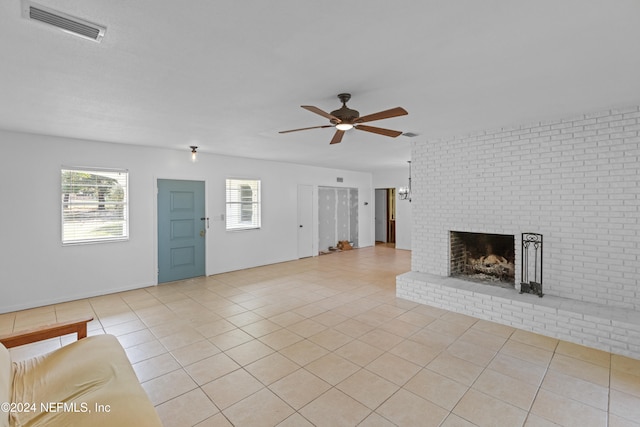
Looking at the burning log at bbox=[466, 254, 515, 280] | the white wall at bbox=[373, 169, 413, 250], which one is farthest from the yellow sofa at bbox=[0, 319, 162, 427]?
the white wall at bbox=[373, 169, 413, 250]

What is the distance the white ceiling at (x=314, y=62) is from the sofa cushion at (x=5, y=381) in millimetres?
1967

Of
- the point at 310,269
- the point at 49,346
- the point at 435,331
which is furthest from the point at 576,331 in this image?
the point at 49,346

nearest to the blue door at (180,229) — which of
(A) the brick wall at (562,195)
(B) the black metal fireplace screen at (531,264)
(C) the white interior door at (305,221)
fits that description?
(C) the white interior door at (305,221)

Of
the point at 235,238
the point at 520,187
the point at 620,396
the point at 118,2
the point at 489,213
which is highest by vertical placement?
the point at 118,2

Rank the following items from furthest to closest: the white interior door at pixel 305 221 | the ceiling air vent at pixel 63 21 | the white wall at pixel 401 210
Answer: the white wall at pixel 401 210
the white interior door at pixel 305 221
the ceiling air vent at pixel 63 21

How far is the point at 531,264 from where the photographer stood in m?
4.05

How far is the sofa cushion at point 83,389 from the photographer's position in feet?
4.87

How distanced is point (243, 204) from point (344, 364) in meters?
4.68

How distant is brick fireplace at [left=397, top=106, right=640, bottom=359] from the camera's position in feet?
11.0

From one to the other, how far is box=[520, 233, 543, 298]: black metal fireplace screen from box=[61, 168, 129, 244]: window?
6.14 metres

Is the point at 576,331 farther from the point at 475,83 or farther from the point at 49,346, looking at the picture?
the point at 49,346

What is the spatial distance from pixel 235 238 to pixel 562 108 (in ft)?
19.0

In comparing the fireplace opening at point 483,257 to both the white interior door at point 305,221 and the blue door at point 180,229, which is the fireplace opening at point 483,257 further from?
the blue door at point 180,229

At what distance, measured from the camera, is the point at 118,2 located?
157 centimetres
